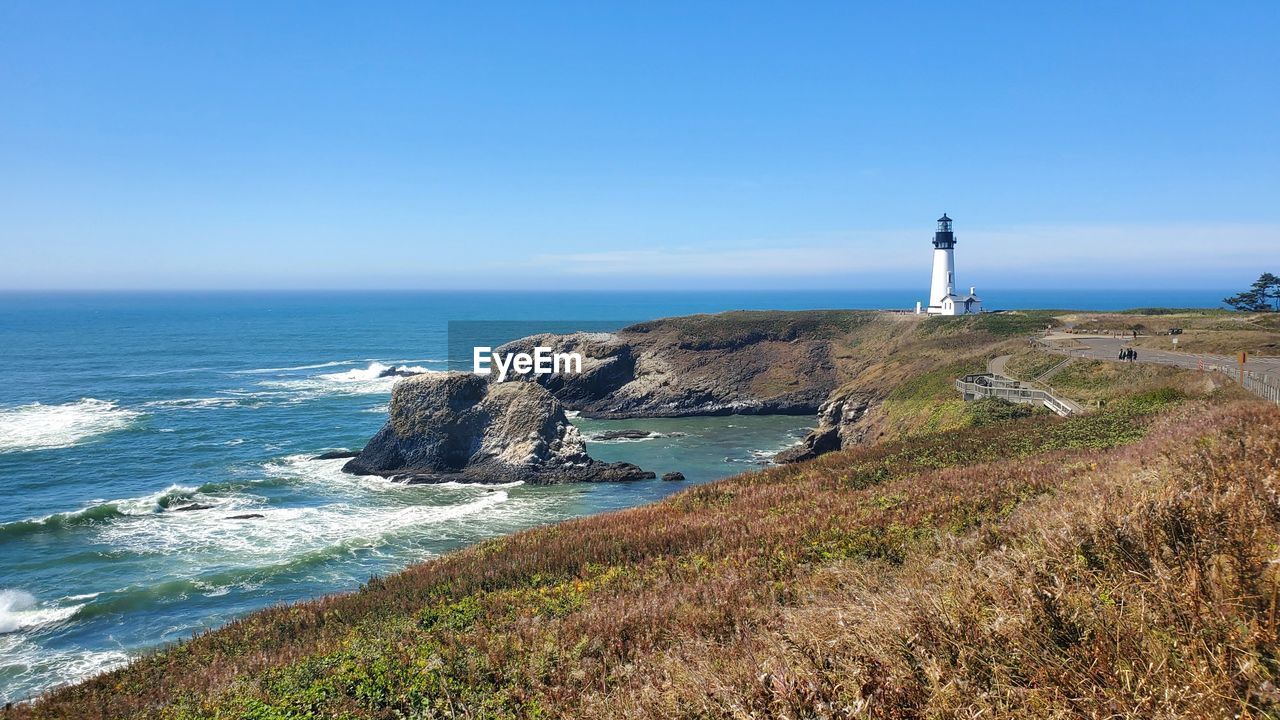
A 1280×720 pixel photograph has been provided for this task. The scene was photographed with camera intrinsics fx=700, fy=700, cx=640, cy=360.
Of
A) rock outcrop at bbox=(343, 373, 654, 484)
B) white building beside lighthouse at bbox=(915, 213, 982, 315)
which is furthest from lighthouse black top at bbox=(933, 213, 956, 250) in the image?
rock outcrop at bbox=(343, 373, 654, 484)

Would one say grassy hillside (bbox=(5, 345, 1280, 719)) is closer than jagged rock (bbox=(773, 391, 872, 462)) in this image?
Yes

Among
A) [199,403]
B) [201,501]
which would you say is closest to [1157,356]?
[201,501]

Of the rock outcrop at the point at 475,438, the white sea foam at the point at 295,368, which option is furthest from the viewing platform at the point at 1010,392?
the white sea foam at the point at 295,368

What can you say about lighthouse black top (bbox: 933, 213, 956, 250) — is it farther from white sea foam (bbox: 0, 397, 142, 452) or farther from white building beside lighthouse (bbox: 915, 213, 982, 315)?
white sea foam (bbox: 0, 397, 142, 452)

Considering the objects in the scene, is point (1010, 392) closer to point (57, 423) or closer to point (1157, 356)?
point (1157, 356)

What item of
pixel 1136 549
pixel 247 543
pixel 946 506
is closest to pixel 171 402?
pixel 247 543

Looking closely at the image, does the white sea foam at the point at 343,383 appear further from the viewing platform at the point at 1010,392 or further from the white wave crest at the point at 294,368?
the viewing platform at the point at 1010,392

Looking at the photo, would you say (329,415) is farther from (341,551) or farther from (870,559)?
(870,559)
